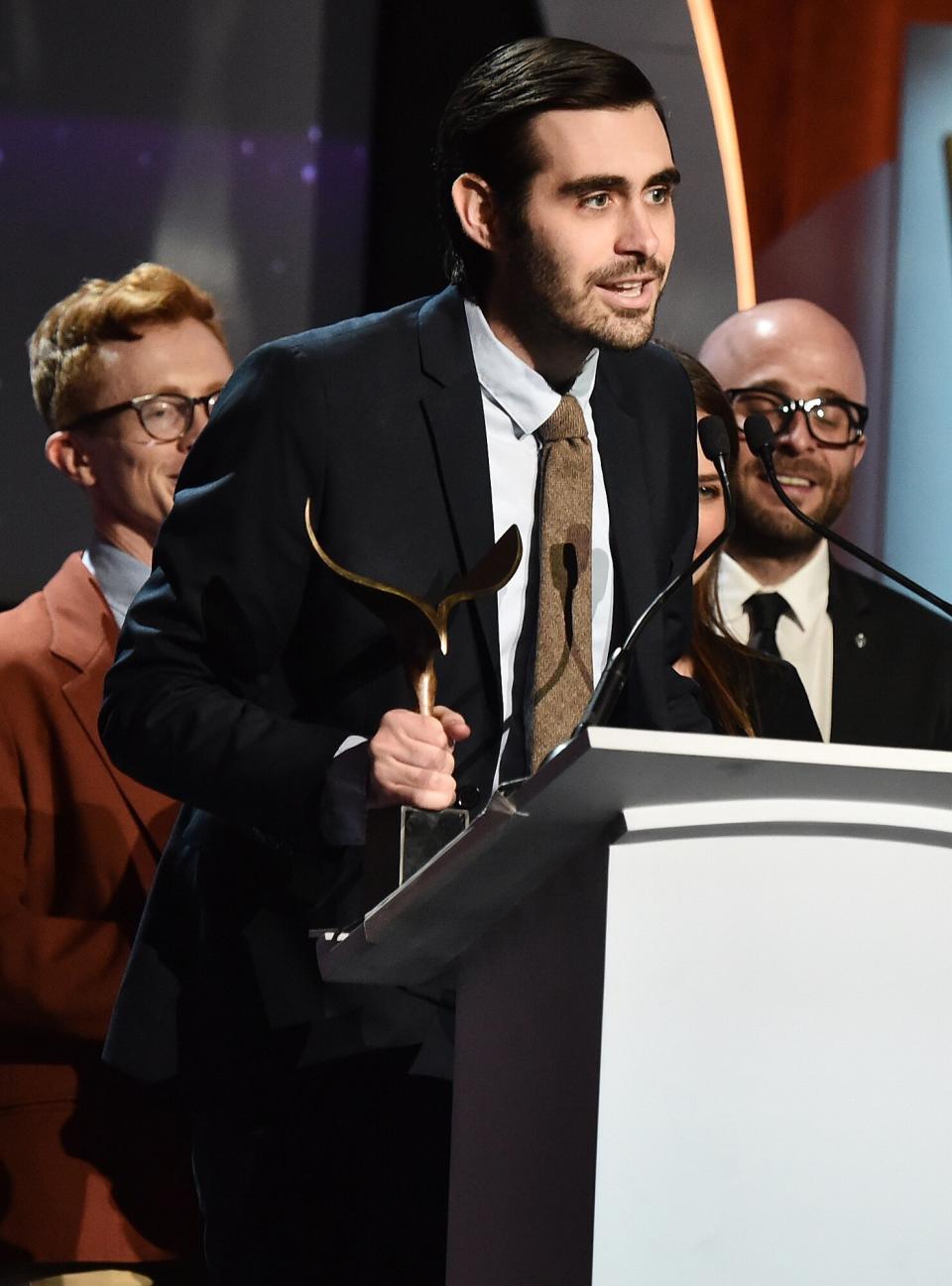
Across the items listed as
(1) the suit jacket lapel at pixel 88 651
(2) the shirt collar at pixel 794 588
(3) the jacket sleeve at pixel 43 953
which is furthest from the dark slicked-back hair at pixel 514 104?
(2) the shirt collar at pixel 794 588

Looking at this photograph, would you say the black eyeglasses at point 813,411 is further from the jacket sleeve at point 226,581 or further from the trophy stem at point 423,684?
the trophy stem at point 423,684

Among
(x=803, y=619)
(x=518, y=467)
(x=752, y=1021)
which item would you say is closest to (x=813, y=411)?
(x=803, y=619)

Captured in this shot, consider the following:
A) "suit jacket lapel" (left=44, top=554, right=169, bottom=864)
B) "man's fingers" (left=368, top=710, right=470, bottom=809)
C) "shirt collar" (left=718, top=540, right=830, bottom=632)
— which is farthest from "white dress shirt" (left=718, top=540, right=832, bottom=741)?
"man's fingers" (left=368, top=710, right=470, bottom=809)

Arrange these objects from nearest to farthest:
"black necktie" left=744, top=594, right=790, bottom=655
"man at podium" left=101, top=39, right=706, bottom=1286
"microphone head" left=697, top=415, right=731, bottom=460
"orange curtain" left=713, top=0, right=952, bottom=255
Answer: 1. "man at podium" left=101, top=39, right=706, bottom=1286
2. "microphone head" left=697, top=415, right=731, bottom=460
3. "black necktie" left=744, top=594, right=790, bottom=655
4. "orange curtain" left=713, top=0, right=952, bottom=255

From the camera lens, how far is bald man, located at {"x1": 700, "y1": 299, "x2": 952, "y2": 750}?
3.24 meters

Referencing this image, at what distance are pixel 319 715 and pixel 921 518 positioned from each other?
2.19 m

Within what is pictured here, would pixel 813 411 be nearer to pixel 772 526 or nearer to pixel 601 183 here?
pixel 772 526

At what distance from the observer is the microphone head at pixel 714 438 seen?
188 cm

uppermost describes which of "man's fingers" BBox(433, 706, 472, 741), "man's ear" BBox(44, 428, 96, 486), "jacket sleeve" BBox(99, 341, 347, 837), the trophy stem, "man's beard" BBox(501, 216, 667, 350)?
"man's ear" BBox(44, 428, 96, 486)

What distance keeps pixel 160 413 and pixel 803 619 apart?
1.19 metres

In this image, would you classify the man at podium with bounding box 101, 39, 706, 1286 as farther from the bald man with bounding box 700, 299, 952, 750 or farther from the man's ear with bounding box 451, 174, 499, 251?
the bald man with bounding box 700, 299, 952, 750

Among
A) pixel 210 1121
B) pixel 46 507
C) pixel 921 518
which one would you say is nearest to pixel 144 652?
pixel 210 1121

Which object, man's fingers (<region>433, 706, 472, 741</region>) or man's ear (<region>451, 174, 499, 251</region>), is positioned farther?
man's ear (<region>451, 174, 499, 251</region>)

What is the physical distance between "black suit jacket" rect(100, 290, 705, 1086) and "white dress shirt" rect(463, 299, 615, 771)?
0.07ft
